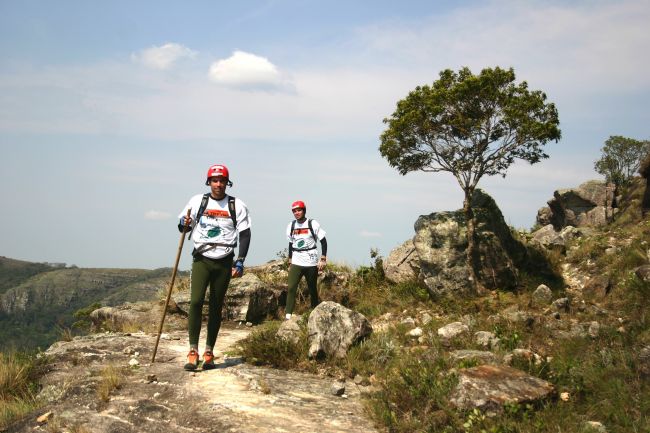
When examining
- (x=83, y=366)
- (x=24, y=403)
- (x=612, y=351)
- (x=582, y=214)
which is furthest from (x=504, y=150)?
(x=582, y=214)

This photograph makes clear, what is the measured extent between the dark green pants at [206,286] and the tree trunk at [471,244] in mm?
7237

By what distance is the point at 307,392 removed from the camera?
260 inches

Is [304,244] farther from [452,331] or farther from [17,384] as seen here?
[17,384]

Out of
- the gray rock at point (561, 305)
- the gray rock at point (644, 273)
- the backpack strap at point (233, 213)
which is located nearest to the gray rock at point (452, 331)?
the gray rock at point (561, 305)

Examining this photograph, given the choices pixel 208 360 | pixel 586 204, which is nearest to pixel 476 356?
pixel 208 360

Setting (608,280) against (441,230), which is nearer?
(608,280)

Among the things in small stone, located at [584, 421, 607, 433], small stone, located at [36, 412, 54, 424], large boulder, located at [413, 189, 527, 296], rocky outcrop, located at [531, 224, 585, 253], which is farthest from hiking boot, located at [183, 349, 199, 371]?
rocky outcrop, located at [531, 224, 585, 253]

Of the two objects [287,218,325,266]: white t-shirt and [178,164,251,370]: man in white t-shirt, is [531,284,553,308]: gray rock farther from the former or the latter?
[178,164,251,370]: man in white t-shirt

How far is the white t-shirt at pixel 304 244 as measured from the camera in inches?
438

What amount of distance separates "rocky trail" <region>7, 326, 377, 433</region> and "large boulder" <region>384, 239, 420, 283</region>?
7.40 m

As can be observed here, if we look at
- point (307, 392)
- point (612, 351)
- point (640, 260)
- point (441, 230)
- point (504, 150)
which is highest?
point (504, 150)

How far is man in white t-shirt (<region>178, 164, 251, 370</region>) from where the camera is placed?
7.28 meters

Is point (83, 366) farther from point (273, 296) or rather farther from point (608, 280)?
point (608, 280)

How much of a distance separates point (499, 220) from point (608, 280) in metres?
3.11
